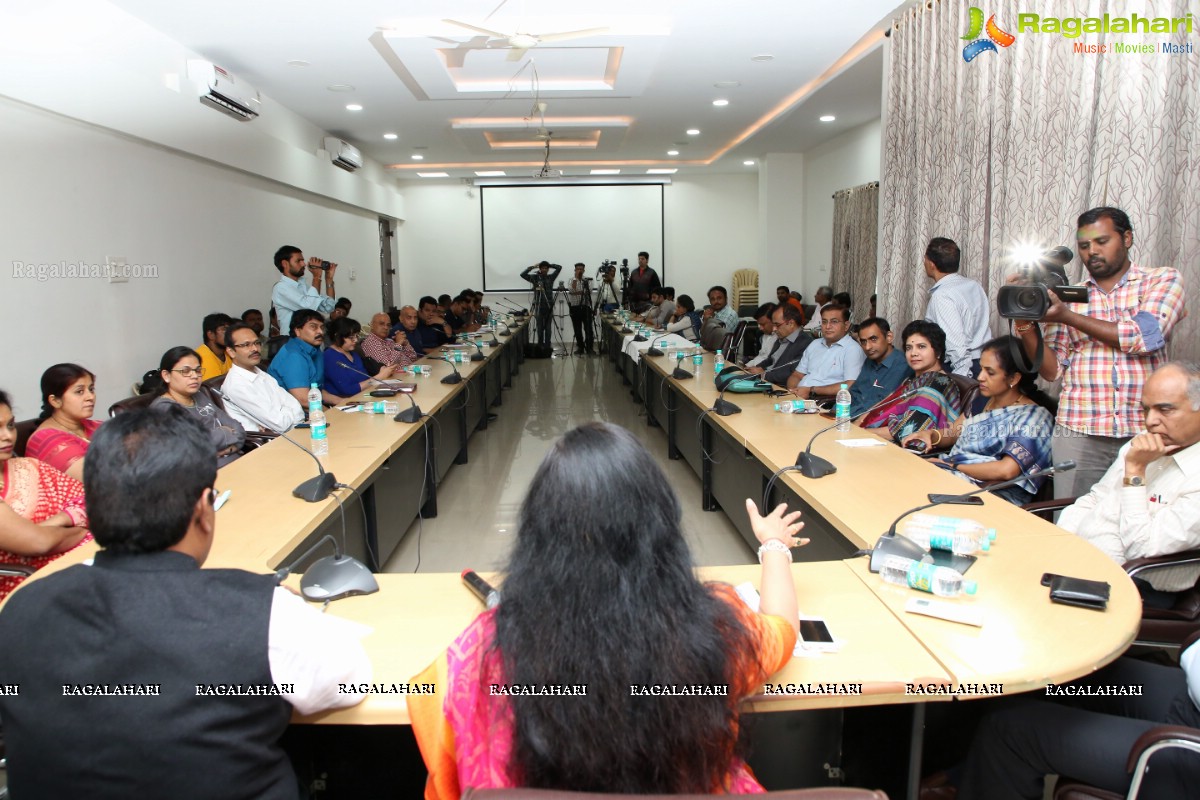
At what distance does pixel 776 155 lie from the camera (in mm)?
10164

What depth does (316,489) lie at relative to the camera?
7.38 feet

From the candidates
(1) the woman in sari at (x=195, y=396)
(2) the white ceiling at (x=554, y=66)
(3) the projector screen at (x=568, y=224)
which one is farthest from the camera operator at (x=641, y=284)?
(1) the woman in sari at (x=195, y=396)

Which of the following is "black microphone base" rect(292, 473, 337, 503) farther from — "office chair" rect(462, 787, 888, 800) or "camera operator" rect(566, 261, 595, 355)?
"camera operator" rect(566, 261, 595, 355)

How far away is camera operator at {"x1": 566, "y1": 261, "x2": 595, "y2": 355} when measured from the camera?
11461mm

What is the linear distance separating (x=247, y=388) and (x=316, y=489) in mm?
1666

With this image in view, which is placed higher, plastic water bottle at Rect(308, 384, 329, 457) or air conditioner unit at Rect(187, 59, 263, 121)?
air conditioner unit at Rect(187, 59, 263, 121)

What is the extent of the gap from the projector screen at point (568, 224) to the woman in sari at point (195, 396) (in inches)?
370

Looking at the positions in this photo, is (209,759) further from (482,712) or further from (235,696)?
(482,712)

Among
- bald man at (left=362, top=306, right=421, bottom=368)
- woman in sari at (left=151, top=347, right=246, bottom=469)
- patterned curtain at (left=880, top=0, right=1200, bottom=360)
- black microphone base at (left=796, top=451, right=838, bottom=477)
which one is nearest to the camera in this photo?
black microphone base at (left=796, top=451, right=838, bottom=477)

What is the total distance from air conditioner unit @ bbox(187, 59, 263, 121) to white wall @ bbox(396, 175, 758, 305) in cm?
669

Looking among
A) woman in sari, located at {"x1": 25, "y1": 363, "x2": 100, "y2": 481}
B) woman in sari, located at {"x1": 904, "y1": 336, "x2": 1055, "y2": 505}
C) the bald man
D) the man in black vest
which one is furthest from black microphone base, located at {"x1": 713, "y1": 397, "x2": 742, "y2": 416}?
the bald man

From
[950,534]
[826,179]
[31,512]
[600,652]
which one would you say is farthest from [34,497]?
[826,179]

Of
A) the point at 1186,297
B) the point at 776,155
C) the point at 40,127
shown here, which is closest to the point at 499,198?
the point at 776,155

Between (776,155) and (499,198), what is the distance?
15.3 feet
